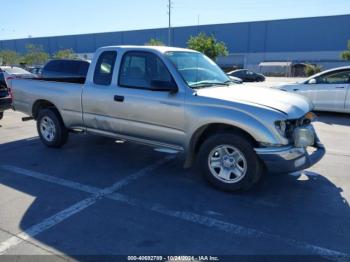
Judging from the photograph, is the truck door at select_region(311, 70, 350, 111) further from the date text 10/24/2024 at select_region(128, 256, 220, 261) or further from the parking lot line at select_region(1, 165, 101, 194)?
the date text 10/24/2024 at select_region(128, 256, 220, 261)

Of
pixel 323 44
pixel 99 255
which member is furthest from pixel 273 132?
pixel 323 44

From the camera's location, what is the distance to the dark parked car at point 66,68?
11445mm

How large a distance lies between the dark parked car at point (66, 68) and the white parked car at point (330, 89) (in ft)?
22.6

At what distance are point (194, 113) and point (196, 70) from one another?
0.94 metres

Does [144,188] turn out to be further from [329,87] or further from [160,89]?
[329,87]

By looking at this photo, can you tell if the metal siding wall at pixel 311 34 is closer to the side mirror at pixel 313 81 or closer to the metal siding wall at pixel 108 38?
the metal siding wall at pixel 108 38

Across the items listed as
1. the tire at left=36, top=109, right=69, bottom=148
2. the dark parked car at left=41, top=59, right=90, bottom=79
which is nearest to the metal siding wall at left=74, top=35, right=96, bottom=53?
the dark parked car at left=41, top=59, right=90, bottom=79

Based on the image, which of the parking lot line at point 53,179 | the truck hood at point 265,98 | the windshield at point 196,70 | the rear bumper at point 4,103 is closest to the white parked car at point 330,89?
the windshield at point 196,70

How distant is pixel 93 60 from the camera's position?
6.02 m

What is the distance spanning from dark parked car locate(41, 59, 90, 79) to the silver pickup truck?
5.06m

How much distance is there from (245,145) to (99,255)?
219cm

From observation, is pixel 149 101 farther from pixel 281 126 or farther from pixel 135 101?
pixel 281 126

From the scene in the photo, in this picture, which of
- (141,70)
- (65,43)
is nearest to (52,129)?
(141,70)

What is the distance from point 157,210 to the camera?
4215 mm
